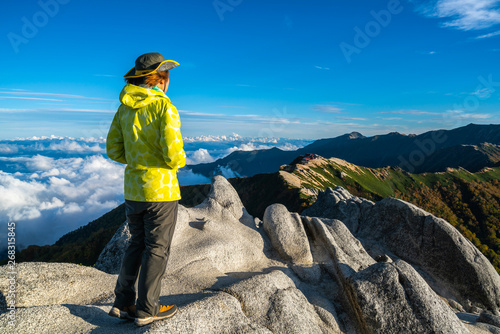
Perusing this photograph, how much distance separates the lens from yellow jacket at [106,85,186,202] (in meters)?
6.04

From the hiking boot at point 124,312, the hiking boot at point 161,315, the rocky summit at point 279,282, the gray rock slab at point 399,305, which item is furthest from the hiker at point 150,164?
the gray rock slab at point 399,305

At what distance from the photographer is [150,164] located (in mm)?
6371

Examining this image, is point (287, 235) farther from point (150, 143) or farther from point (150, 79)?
point (150, 79)

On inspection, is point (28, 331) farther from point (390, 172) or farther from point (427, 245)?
point (390, 172)

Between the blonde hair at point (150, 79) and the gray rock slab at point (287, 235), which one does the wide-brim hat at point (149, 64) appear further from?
the gray rock slab at point (287, 235)

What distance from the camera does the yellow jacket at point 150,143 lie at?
604cm

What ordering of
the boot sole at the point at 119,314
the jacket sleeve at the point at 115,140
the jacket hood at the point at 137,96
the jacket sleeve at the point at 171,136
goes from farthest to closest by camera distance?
the jacket sleeve at the point at 115,140, the boot sole at the point at 119,314, the jacket hood at the point at 137,96, the jacket sleeve at the point at 171,136

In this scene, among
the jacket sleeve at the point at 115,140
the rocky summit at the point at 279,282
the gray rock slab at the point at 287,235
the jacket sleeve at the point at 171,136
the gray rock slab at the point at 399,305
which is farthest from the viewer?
the gray rock slab at the point at 287,235

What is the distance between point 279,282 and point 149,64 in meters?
9.19

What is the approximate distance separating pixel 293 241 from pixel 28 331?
13446mm

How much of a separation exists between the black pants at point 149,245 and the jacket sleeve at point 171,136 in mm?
1133

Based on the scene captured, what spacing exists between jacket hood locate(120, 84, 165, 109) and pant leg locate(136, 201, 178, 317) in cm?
234

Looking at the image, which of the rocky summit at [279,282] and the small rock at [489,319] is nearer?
the rocky summit at [279,282]

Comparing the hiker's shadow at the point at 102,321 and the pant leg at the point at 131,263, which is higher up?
the pant leg at the point at 131,263
